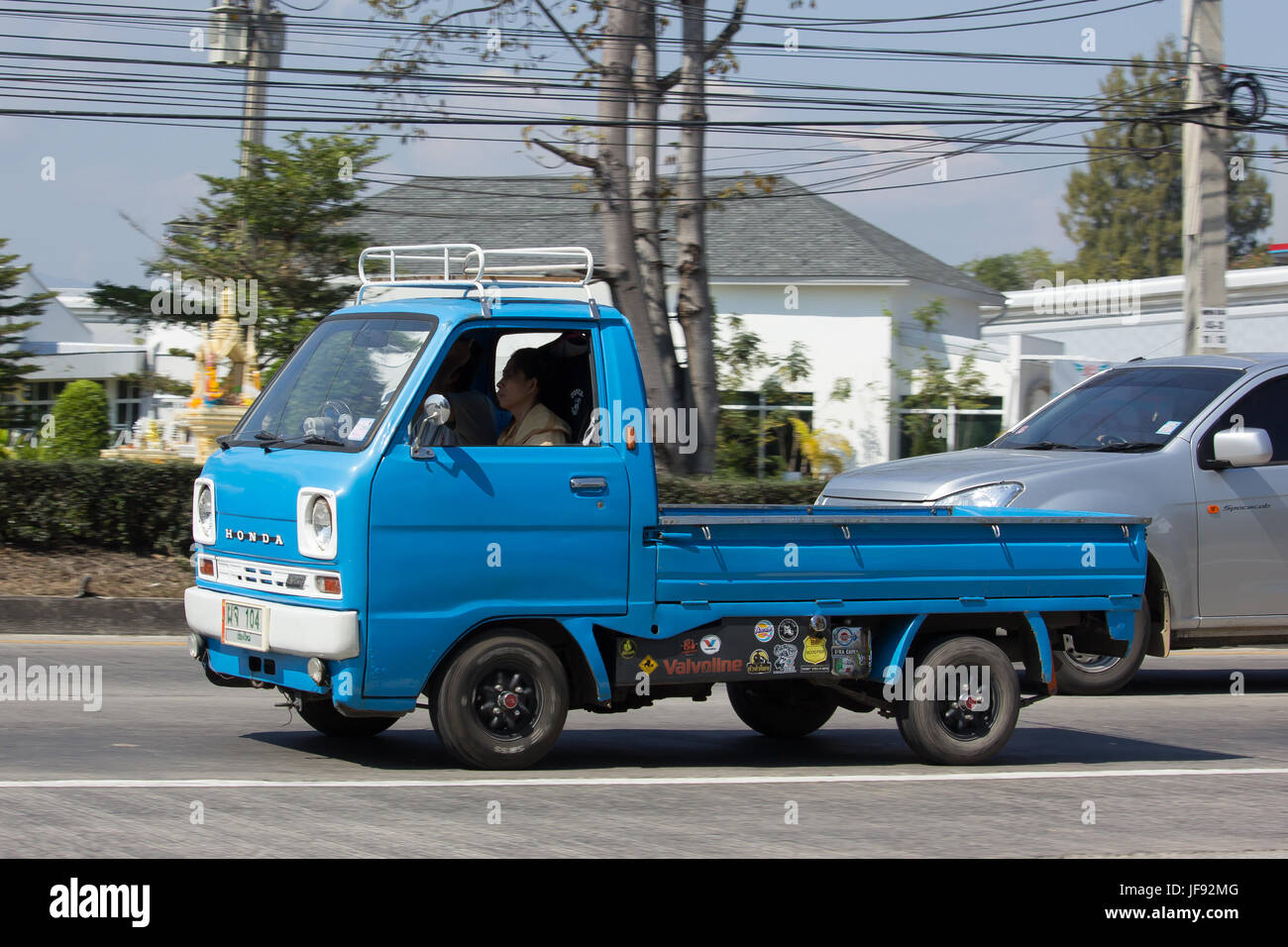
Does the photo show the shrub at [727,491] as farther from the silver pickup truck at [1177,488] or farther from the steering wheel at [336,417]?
the steering wheel at [336,417]

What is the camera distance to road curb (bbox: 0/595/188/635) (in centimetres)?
1275

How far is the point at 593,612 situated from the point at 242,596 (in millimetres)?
1651

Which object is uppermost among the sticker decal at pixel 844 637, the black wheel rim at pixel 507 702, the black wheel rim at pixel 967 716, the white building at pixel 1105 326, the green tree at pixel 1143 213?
the green tree at pixel 1143 213

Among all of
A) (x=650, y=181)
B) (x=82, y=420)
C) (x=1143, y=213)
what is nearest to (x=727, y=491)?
(x=650, y=181)

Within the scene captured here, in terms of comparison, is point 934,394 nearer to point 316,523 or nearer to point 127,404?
point 127,404

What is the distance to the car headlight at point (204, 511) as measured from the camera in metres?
7.31

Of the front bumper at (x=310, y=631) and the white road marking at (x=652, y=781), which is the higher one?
the front bumper at (x=310, y=631)

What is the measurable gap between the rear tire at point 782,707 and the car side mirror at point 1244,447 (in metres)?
3.68

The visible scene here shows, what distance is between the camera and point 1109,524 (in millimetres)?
8125

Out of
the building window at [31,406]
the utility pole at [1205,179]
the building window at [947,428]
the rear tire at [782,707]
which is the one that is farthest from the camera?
the building window at [947,428]

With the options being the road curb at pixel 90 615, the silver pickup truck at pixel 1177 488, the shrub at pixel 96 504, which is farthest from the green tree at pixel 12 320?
the silver pickup truck at pixel 1177 488

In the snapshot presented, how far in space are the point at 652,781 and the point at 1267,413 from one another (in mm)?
6197

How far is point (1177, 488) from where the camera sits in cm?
1048

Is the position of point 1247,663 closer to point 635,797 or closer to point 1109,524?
point 1109,524
